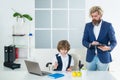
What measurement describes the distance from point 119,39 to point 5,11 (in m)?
2.32

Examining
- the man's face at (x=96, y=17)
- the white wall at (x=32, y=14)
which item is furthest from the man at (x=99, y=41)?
the white wall at (x=32, y=14)

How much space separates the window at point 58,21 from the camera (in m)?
4.58

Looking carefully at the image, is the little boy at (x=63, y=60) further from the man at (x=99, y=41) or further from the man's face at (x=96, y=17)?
the man's face at (x=96, y=17)

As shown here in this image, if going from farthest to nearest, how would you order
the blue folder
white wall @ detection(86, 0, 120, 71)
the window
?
the window
white wall @ detection(86, 0, 120, 71)
the blue folder

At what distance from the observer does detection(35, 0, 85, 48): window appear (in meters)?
4.58

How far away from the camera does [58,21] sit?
183 inches

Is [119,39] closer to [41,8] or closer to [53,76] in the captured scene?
[41,8]

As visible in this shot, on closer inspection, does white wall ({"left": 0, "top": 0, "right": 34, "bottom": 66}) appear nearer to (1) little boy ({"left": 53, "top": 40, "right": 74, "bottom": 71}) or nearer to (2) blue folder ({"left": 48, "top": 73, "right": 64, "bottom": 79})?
(1) little boy ({"left": 53, "top": 40, "right": 74, "bottom": 71})

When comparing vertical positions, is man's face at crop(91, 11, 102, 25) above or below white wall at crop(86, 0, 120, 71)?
below

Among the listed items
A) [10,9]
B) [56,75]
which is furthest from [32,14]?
[56,75]

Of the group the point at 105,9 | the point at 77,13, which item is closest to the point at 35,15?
the point at 77,13

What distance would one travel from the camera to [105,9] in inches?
175

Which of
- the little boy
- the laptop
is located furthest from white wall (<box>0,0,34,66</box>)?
the laptop

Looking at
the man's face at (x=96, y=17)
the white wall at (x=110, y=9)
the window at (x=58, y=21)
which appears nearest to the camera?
the man's face at (x=96, y=17)
